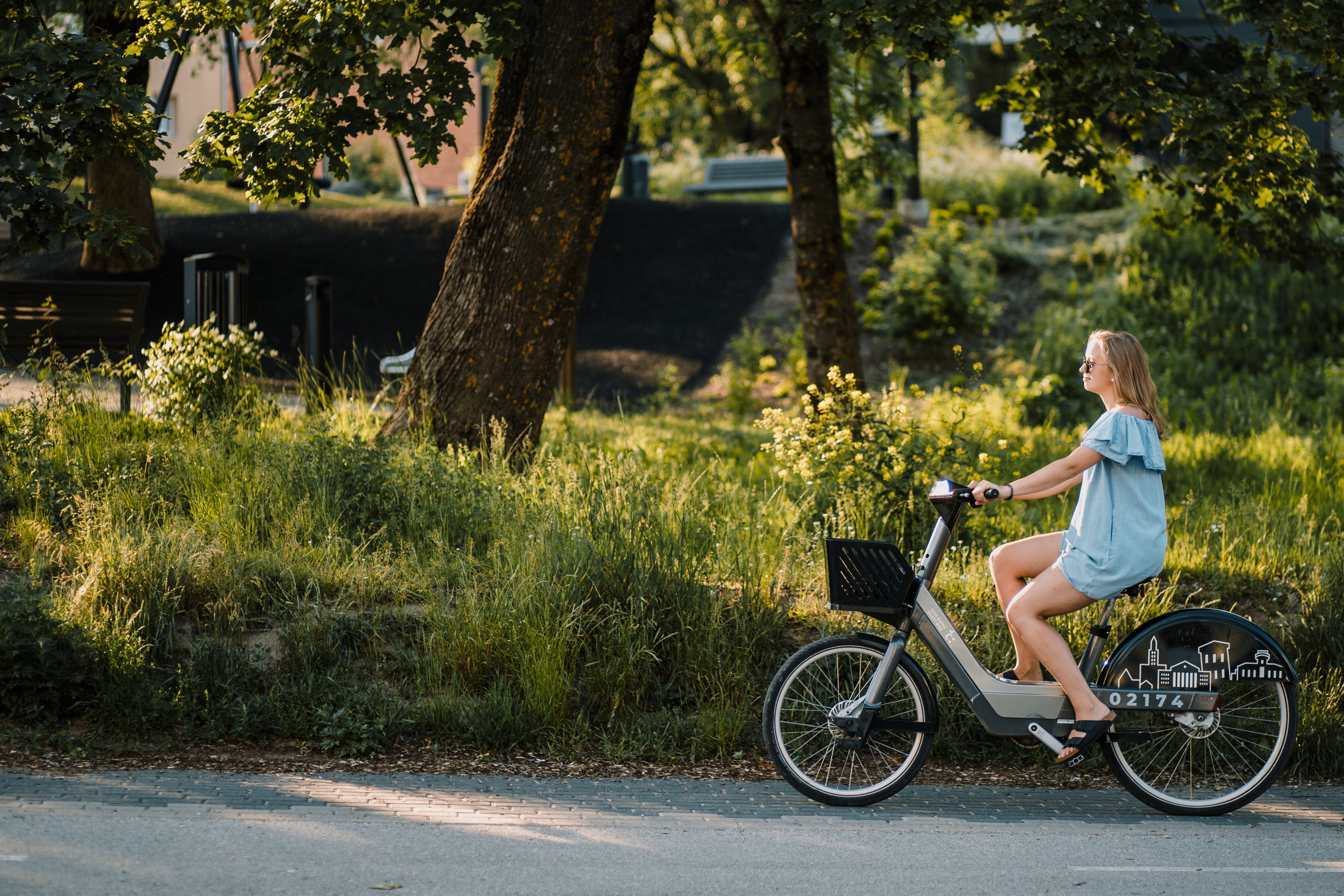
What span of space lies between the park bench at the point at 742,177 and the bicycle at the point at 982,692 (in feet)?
76.1

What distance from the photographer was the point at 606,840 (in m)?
4.09

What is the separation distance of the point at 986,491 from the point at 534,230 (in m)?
4.32

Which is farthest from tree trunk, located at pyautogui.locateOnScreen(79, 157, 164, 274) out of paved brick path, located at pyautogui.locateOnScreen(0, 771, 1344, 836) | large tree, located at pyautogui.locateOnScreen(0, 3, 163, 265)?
paved brick path, located at pyautogui.locateOnScreen(0, 771, 1344, 836)

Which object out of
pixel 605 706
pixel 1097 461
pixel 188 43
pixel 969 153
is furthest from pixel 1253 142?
A: pixel 969 153

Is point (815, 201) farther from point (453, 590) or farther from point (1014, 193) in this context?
point (1014, 193)

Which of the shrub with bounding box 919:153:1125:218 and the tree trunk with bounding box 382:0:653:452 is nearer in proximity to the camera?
the tree trunk with bounding box 382:0:653:452

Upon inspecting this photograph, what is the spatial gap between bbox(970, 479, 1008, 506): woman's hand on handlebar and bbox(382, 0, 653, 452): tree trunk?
153 inches

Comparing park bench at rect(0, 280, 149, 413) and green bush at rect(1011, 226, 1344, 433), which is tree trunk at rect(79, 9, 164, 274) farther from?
green bush at rect(1011, 226, 1344, 433)

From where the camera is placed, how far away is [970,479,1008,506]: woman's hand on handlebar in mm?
4246

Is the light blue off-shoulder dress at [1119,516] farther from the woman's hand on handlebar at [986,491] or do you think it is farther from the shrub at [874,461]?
the shrub at [874,461]

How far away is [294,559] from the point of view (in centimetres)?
594

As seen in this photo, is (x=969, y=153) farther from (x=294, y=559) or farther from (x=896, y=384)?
(x=294, y=559)

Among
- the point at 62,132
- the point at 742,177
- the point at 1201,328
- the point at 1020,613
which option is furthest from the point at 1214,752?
the point at 742,177

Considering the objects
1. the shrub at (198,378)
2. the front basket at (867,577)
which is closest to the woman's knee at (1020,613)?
the front basket at (867,577)
